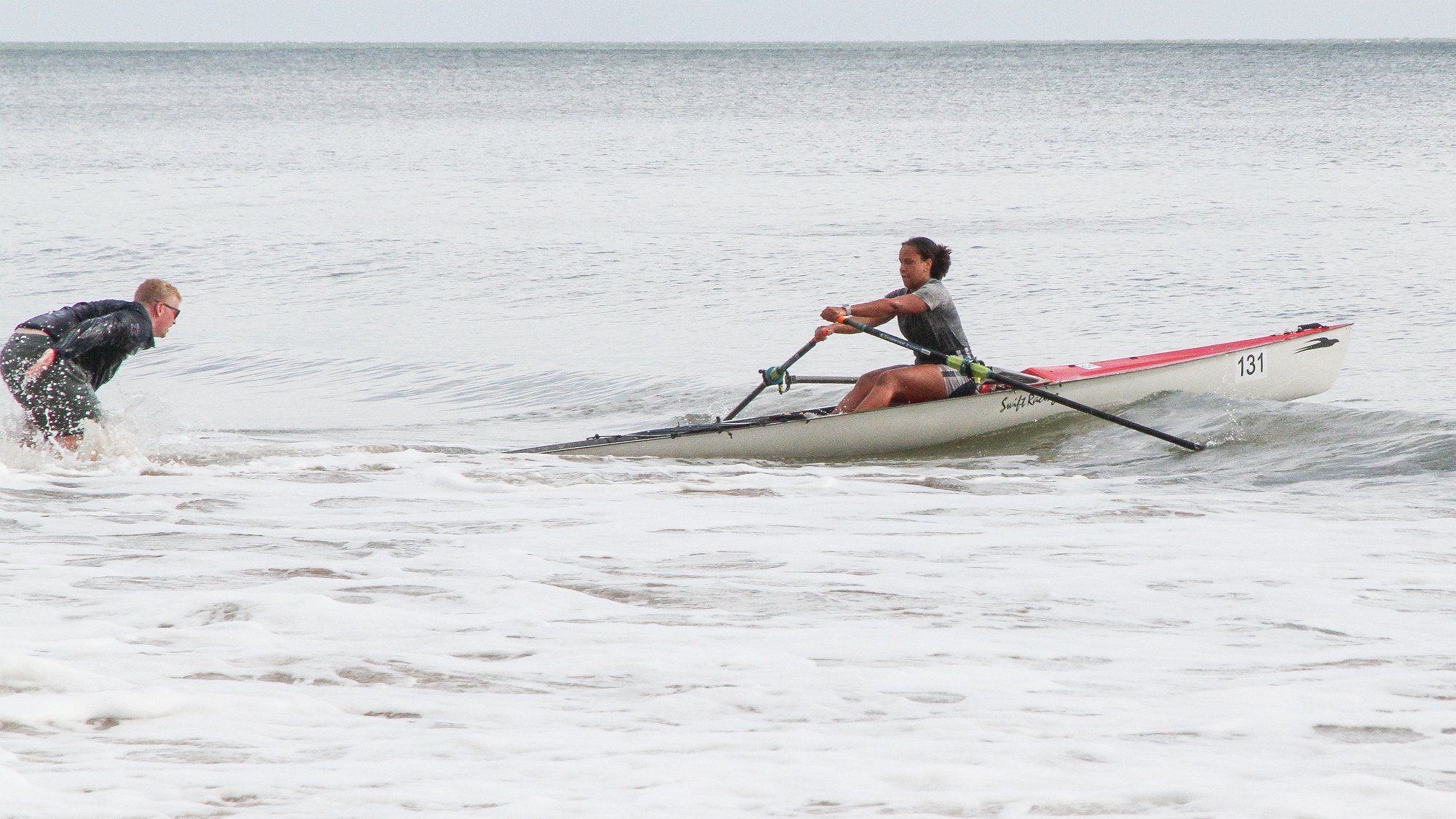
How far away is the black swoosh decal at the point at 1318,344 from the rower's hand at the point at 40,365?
840 centimetres

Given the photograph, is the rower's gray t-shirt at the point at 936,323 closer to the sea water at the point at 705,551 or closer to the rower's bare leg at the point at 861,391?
the rower's bare leg at the point at 861,391

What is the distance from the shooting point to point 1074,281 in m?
17.8

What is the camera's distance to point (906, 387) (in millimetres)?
9211

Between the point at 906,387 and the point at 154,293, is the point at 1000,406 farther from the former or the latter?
the point at 154,293

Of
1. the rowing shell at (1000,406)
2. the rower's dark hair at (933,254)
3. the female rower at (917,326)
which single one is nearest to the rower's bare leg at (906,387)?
the female rower at (917,326)

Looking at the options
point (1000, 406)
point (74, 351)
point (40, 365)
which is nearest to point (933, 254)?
point (1000, 406)

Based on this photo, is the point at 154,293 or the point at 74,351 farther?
the point at 154,293

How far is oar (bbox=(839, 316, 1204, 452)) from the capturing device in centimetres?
888

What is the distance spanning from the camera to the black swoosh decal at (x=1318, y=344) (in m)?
10.5

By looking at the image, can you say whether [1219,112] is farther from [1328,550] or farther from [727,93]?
[1328,550]

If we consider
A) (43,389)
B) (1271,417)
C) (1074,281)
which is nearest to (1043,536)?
(1271,417)

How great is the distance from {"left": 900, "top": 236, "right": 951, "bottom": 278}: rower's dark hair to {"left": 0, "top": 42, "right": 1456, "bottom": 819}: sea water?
1.23 meters

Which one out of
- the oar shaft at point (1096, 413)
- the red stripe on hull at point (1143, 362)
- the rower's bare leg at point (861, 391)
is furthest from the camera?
the red stripe on hull at point (1143, 362)

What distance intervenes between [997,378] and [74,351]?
548 cm
